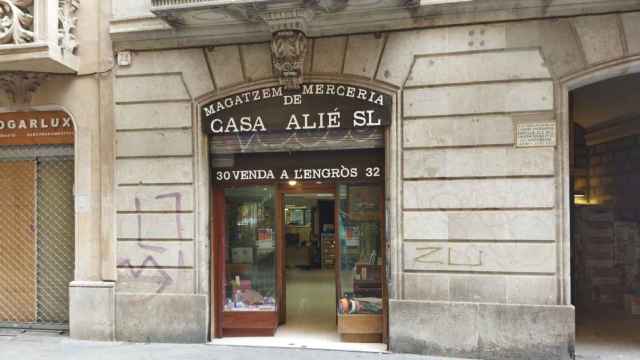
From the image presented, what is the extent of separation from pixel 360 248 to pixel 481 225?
6.31 ft

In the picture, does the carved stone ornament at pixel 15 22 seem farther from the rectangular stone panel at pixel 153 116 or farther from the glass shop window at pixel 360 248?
the glass shop window at pixel 360 248

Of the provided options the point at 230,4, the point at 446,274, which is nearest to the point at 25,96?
the point at 230,4

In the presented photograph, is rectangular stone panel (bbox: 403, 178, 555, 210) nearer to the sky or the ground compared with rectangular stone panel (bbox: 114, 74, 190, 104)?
nearer to the ground

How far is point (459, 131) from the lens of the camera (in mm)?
6980

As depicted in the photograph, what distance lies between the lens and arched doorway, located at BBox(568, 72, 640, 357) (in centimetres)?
910

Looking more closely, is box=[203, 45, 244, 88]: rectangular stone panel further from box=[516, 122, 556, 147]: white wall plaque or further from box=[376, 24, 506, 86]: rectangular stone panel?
box=[516, 122, 556, 147]: white wall plaque

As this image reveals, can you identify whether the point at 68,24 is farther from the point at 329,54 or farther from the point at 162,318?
the point at 162,318

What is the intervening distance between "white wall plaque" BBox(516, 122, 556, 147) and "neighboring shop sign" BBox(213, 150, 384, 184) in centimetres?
197

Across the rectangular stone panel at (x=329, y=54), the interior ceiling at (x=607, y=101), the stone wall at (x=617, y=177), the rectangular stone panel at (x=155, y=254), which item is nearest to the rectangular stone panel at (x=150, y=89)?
the rectangular stone panel at (x=329, y=54)

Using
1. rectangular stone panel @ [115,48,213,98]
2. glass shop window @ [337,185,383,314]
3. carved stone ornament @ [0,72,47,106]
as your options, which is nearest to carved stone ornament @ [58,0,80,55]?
carved stone ornament @ [0,72,47,106]

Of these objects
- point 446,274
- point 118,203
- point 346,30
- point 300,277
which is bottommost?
point 300,277

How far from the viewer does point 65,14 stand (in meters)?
7.77

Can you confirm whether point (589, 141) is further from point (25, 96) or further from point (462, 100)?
point (25, 96)

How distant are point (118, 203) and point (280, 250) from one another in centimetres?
274
